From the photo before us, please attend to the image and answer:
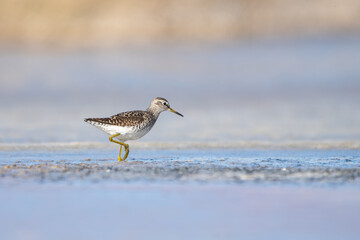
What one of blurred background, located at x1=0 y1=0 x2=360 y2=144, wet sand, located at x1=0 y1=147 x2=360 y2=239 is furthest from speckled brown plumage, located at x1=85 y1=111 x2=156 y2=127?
blurred background, located at x1=0 y1=0 x2=360 y2=144

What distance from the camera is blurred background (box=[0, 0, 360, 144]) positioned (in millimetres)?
16391

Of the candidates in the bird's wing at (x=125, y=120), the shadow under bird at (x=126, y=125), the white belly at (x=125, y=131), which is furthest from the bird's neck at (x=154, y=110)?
the white belly at (x=125, y=131)

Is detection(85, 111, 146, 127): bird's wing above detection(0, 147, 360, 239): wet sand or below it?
above

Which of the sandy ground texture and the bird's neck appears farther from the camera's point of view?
the bird's neck

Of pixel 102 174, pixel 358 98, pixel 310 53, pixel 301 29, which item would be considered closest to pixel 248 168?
pixel 102 174

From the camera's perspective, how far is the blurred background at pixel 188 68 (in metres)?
16.4

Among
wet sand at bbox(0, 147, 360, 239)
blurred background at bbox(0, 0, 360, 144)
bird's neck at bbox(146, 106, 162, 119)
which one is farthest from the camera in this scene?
blurred background at bbox(0, 0, 360, 144)

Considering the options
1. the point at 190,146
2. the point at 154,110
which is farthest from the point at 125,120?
the point at 190,146

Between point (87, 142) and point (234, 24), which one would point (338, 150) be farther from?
point (234, 24)

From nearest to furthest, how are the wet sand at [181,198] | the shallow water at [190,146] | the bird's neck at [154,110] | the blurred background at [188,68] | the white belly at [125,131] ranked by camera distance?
the wet sand at [181,198]
the shallow water at [190,146]
the white belly at [125,131]
the bird's neck at [154,110]
the blurred background at [188,68]

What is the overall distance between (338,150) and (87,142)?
4568 mm

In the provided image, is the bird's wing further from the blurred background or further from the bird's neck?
the blurred background

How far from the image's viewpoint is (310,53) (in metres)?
29.2

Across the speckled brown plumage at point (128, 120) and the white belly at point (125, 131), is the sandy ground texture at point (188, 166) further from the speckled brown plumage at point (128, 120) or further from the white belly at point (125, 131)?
the speckled brown plumage at point (128, 120)
